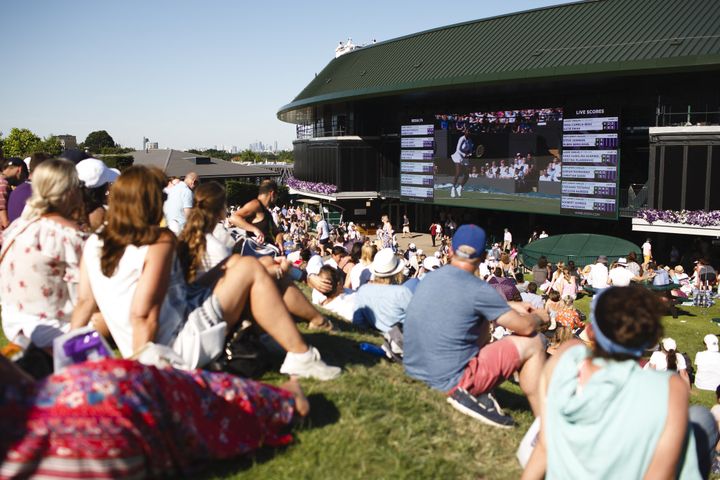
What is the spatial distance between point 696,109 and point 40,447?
30463 millimetres

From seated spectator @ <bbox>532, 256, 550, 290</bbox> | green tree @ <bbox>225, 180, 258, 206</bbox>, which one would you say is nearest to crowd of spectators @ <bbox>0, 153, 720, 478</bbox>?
seated spectator @ <bbox>532, 256, 550, 290</bbox>

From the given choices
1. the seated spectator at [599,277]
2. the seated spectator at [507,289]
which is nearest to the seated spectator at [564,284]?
the seated spectator at [599,277]

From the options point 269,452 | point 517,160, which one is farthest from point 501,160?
point 269,452

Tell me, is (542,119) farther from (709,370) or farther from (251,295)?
(251,295)

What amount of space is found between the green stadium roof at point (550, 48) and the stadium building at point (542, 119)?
86 millimetres

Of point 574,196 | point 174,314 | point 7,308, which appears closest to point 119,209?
point 174,314

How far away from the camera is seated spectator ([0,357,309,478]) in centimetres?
282

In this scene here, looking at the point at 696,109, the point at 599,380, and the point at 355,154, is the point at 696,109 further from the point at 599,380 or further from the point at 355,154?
the point at 599,380

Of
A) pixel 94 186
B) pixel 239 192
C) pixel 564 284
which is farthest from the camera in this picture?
pixel 239 192

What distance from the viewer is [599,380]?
306cm

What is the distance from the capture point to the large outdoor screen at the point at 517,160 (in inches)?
1160

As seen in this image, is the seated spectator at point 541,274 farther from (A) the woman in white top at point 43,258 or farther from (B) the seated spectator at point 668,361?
(A) the woman in white top at point 43,258

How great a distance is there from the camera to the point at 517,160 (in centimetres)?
3350

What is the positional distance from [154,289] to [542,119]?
3090cm
